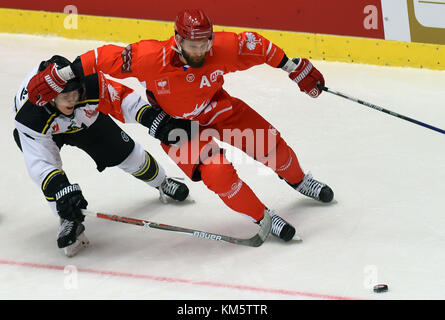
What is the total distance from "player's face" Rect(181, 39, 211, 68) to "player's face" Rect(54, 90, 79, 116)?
1.67ft

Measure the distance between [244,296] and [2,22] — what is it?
4442 mm

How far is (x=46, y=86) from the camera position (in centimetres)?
336

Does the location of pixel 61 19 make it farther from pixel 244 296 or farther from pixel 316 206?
pixel 244 296

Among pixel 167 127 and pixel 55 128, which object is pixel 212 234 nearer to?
pixel 167 127

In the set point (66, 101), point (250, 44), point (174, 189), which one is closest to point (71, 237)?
point (66, 101)

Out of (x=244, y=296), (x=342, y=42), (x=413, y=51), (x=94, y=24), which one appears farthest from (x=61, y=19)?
(x=244, y=296)

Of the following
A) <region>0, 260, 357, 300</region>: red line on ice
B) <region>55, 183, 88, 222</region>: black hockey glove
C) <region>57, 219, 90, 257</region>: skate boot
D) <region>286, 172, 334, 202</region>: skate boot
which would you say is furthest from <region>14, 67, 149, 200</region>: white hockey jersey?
<region>286, 172, 334, 202</region>: skate boot

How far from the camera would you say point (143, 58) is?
3.42 metres

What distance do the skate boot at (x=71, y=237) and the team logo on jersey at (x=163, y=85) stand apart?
2.29 feet

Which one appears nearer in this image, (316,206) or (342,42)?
(316,206)

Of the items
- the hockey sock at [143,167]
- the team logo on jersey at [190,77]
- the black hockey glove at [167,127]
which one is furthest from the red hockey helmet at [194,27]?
the hockey sock at [143,167]

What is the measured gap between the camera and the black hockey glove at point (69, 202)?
11.1ft

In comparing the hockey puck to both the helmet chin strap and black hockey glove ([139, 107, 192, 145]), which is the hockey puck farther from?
the helmet chin strap

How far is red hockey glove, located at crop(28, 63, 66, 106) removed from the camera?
335 cm
